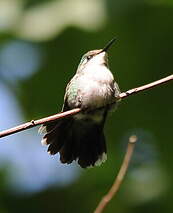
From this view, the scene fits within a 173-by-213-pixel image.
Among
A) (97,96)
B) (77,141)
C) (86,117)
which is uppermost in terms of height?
(97,96)

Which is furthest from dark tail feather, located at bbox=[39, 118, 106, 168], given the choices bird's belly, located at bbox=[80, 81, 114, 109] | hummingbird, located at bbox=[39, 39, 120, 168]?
bird's belly, located at bbox=[80, 81, 114, 109]

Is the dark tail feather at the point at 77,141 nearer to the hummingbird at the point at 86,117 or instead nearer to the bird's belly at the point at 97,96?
the hummingbird at the point at 86,117

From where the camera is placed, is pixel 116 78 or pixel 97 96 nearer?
pixel 97 96

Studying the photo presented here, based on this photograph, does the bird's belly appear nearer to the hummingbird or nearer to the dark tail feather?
the hummingbird

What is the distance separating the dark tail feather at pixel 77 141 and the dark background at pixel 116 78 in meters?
0.85

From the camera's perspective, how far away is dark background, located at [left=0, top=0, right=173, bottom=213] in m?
5.63

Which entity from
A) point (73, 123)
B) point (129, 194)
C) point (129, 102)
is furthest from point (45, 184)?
point (73, 123)

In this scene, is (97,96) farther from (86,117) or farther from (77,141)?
(77,141)

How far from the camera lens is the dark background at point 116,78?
222 inches

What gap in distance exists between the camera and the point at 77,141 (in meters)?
5.47

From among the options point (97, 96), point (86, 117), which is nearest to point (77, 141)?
point (86, 117)

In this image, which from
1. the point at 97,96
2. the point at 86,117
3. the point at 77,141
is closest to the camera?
the point at 97,96

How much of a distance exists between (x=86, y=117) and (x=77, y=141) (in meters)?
0.45

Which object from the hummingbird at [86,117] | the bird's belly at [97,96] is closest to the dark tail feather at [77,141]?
the hummingbird at [86,117]
